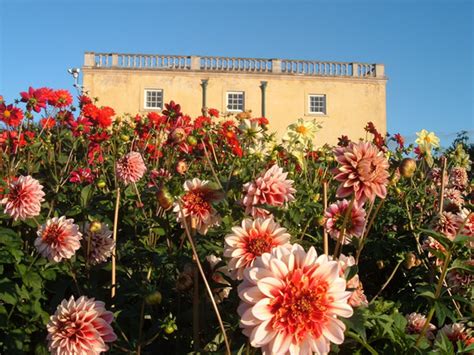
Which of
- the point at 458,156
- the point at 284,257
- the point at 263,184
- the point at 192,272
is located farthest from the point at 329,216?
the point at 458,156

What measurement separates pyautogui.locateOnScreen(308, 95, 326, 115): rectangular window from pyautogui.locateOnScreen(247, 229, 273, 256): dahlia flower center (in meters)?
20.6

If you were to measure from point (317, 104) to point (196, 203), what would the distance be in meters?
20.8

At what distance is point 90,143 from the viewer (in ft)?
10.9

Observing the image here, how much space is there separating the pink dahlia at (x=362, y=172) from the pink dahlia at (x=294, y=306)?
0.89ft

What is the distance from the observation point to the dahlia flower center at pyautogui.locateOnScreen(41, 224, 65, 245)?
1.45 meters

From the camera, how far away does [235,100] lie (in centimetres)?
2106

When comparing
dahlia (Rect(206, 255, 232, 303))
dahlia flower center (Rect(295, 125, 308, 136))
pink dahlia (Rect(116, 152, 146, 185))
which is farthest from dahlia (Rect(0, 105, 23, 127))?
dahlia (Rect(206, 255, 232, 303))

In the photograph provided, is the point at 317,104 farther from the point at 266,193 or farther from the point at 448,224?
the point at 266,193

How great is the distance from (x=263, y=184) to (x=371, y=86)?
21.2 metres

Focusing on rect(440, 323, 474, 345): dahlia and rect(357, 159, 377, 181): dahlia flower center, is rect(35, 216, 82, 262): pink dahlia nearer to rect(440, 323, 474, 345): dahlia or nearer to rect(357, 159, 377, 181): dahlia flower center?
rect(357, 159, 377, 181): dahlia flower center

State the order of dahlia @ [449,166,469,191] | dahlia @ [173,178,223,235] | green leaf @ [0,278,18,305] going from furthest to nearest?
dahlia @ [449,166,469,191] < green leaf @ [0,278,18,305] < dahlia @ [173,178,223,235]

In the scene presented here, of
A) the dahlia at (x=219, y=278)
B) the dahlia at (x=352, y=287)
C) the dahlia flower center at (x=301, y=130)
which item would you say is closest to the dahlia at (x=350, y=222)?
the dahlia at (x=352, y=287)

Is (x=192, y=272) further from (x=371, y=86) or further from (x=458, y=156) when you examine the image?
(x=371, y=86)

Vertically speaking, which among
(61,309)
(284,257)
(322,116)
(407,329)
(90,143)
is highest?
(322,116)
